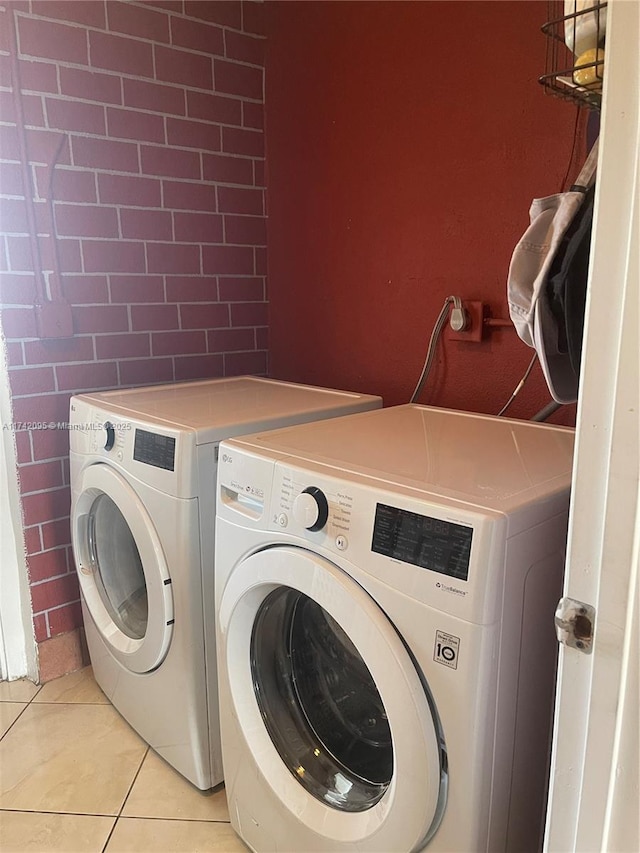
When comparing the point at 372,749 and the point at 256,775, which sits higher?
the point at 372,749

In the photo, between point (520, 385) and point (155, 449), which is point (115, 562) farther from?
point (520, 385)

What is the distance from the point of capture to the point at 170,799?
5.22ft

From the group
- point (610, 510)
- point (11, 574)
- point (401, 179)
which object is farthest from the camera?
point (11, 574)

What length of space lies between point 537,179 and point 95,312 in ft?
4.33

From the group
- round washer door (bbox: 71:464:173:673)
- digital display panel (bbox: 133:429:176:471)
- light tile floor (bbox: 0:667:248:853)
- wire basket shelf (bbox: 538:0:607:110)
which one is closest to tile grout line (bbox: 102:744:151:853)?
light tile floor (bbox: 0:667:248:853)

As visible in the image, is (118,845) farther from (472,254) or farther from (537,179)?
(537,179)

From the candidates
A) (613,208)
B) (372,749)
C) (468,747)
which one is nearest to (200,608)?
(372,749)

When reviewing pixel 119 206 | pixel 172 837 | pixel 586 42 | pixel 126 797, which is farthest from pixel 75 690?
pixel 586 42

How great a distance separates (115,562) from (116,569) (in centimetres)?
2

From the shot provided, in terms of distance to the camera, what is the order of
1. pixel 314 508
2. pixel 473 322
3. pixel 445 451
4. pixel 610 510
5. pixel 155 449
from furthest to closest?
pixel 473 322, pixel 155 449, pixel 445 451, pixel 314 508, pixel 610 510

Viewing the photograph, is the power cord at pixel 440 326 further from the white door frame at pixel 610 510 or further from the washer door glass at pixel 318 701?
the white door frame at pixel 610 510

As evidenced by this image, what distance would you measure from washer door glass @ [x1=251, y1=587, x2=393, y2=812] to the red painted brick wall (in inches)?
39.8

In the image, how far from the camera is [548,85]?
100cm

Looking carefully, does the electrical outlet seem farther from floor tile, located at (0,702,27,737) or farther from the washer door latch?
floor tile, located at (0,702,27,737)
